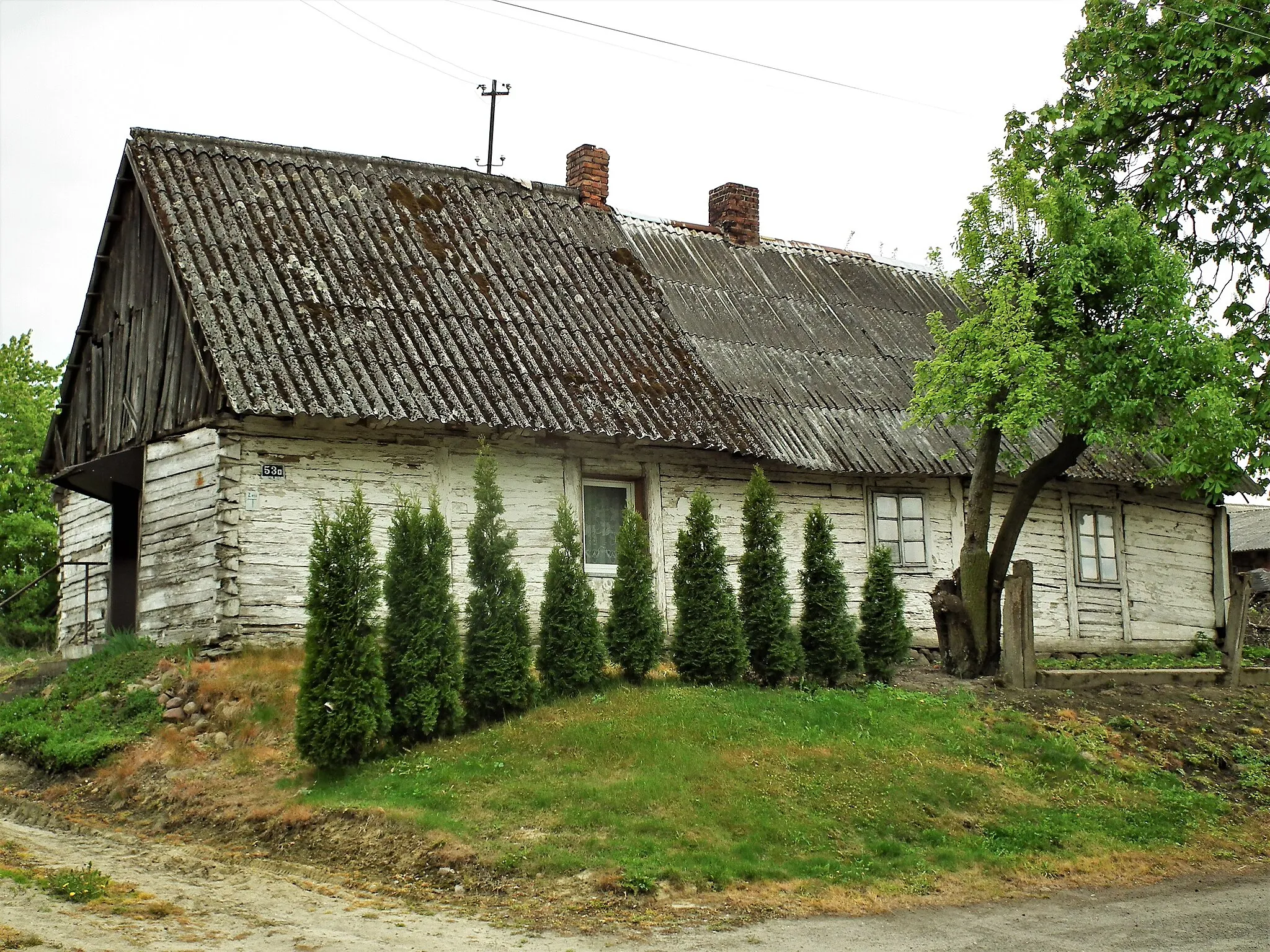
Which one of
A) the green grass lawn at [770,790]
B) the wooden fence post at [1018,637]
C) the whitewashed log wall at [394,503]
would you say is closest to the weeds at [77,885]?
the green grass lawn at [770,790]

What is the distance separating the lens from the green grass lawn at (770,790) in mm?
9992

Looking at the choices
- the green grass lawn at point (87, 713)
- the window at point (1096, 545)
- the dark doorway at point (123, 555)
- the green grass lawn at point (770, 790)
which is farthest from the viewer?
the window at point (1096, 545)

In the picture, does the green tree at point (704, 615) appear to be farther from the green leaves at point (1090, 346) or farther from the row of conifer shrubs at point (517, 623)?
the green leaves at point (1090, 346)

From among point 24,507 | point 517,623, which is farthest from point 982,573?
point 24,507

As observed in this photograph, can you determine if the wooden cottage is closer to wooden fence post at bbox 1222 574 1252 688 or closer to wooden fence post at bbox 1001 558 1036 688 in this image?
wooden fence post at bbox 1001 558 1036 688

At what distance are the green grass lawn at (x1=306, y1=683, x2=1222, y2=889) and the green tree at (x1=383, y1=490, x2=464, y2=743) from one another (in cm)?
32

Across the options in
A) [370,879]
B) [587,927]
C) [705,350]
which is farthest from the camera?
[705,350]

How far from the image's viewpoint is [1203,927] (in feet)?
29.6

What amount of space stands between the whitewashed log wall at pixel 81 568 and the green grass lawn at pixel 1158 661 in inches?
531

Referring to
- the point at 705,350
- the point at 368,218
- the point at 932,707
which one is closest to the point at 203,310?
the point at 368,218

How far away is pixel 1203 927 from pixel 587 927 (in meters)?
4.24

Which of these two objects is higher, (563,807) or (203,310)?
(203,310)

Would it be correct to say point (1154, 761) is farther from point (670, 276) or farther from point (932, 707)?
point (670, 276)

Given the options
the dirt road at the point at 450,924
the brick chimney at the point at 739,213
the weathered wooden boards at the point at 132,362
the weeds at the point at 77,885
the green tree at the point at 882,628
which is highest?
the brick chimney at the point at 739,213
